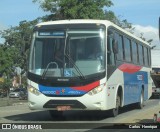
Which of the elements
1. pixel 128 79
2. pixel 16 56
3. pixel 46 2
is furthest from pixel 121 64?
pixel 16 56

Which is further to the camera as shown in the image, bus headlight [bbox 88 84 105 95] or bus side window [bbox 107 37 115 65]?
bus side window [bbox 107 37 115 65]

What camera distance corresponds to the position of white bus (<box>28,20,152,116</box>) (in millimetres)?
16109

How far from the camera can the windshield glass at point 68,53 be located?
16.2m

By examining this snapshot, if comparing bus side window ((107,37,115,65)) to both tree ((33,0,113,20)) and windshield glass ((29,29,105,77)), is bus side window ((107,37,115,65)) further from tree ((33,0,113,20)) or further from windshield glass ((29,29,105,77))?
tree ((33,0,113,20))

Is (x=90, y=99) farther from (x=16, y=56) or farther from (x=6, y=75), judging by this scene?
(x=16, y=56)

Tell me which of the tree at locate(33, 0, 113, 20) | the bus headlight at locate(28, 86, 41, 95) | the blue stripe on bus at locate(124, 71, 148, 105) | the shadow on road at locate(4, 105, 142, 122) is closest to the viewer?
the bus headlight at locate(28, 86, 41, 95)

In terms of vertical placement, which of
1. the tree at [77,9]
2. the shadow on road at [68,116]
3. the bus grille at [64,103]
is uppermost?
the tree at [77,9]

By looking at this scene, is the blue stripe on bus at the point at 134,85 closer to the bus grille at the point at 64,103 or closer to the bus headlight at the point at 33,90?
the bus grille at the point at 64,103

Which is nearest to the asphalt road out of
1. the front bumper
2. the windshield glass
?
the front bumper

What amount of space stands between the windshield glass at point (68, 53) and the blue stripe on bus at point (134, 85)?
13.0 feet

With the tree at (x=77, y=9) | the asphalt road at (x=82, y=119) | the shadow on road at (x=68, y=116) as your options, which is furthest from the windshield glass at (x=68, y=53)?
the tree at (x=77, y=9)

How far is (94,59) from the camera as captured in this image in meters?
16.3

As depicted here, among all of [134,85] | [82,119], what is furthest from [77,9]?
[82,119]

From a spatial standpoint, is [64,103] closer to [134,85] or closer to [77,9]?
A: [134,85]
